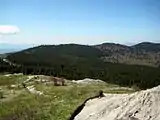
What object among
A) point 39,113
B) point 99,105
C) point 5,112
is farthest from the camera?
point 5,112

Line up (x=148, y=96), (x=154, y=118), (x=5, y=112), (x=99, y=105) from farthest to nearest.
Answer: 1. (x=5, y=112)
2. (x=99, y=105)
3. (x=148, y=96)
4. (x=154, y=118)

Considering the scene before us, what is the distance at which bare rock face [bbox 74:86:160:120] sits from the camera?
22625 mm

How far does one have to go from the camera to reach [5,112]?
38.5 m

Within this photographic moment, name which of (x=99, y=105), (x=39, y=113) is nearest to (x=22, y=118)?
(x=39, y=113)

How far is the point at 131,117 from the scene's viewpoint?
74.2ft

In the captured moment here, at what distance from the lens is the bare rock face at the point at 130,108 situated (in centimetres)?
2262

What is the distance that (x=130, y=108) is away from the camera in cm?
2378

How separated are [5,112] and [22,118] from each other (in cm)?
787

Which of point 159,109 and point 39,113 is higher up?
point 159,109

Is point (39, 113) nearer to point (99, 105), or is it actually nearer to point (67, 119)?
point (67, 119)

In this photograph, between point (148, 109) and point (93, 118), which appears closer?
point (148, 109)

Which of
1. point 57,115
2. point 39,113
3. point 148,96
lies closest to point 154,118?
point 148,96

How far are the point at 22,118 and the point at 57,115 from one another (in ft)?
12.3

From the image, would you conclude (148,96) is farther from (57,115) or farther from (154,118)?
(57,115)
